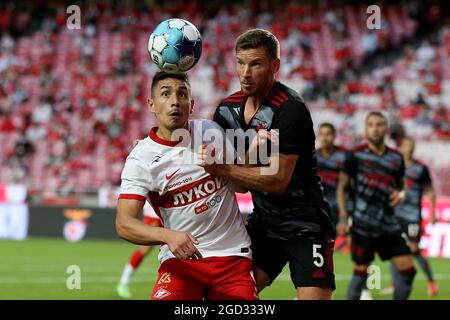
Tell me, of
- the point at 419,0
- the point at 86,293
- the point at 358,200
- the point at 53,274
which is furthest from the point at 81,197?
the point at 419,0

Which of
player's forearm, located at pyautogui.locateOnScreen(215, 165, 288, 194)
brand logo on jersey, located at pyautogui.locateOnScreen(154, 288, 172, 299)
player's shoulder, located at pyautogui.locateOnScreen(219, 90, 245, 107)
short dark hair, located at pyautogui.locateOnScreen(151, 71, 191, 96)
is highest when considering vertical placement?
short dark hair, located at pyautogui.locateOnScreen(151, 71, 191, 96)

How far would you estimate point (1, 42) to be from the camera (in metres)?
29.6

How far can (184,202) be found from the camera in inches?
224

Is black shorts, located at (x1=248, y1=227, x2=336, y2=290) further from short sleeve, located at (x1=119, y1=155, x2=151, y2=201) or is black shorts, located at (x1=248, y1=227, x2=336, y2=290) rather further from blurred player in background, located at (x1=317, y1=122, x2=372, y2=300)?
blurred player in background, located at (x1=317, y1=122, x2=372, y2=300)

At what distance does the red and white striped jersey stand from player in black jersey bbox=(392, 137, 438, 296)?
21.4 feet

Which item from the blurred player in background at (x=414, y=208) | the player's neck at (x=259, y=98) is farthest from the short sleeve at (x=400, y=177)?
the player's neck at (x=259, y=98)

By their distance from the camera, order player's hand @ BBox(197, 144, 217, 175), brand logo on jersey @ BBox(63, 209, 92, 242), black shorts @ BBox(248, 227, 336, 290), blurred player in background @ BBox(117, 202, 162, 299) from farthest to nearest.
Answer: brand logo on jersey @ BBox(63, 209, 92, 242) → blurred player in background @ BBox(117, 202, 162, 299) → black shorts @ BBox(248, 227, 336, 290) → player's hand @ BBox(197, 144, 217, 175)

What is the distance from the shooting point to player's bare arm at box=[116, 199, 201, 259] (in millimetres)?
5109

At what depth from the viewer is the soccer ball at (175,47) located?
624cm

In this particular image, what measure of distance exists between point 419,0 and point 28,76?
41.1 feet

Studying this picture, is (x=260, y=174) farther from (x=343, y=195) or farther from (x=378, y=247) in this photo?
(x=343, y=195)

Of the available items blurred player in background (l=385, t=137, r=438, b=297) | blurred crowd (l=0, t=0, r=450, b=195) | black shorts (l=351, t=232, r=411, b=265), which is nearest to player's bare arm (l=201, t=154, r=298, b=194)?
black shorts (l=351, t=232, r=411, b=265)
